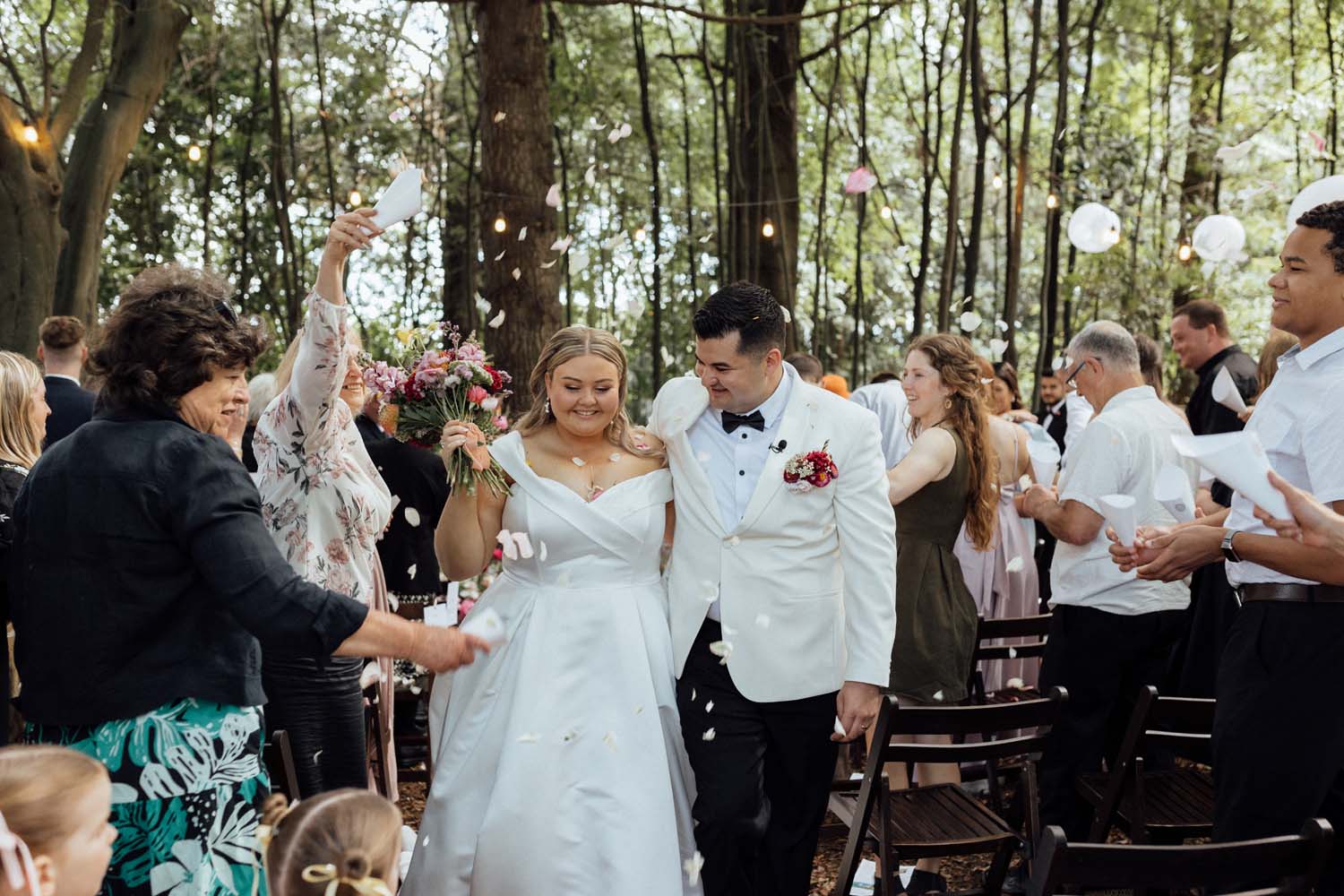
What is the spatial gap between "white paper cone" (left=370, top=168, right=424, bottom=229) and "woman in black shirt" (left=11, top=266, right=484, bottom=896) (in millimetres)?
449

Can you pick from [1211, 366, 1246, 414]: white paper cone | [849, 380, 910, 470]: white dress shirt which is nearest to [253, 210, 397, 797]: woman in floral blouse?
[1211, 366, 1246, 414]: white paper cone

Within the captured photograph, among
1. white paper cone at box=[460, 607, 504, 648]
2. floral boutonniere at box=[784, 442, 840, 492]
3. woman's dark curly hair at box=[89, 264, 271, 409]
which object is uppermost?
woman's dark curly hair at box=[89, 264, 271, 409]

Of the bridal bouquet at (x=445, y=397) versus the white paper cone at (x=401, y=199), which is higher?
the white paper cone at (x=401, y=199)

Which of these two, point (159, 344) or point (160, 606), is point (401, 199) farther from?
point (160, 606)

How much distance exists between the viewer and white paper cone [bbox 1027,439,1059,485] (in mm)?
4465

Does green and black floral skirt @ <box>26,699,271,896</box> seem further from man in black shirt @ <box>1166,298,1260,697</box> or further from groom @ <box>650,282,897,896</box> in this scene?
man in black shirt @ <box>1166,298,1260,697</box>

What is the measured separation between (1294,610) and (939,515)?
1582 millimetres

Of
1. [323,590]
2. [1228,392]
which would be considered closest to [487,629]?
[323,590]

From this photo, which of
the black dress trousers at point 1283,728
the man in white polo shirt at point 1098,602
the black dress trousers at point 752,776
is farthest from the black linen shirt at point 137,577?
the man in white polo shirt at point 1098,602

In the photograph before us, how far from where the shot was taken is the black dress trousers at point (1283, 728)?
2.47m

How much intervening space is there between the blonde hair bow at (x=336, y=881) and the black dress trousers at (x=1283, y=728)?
184 centimetres

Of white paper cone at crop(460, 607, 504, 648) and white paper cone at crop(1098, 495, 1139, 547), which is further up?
white paper cone at crop(1098, 495, 1139, 547)

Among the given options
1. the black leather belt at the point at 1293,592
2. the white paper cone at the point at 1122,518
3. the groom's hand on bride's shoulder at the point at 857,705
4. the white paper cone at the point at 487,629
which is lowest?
the groom's hand on bride's shoulder at the point at 857,705

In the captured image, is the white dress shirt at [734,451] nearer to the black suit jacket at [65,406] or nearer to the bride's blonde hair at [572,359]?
the bride's blonde hair at [572,359]
